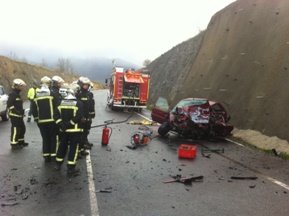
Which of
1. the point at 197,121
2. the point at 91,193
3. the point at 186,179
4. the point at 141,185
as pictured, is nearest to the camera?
the point at 91,193

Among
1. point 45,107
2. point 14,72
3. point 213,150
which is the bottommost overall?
point 14,72

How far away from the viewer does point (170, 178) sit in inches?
373

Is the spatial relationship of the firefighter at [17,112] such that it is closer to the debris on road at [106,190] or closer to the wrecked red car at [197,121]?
the wrecked red car at [197,121]

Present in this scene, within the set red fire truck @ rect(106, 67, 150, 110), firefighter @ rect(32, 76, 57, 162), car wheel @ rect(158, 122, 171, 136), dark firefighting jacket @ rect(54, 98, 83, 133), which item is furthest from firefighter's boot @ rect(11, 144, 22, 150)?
red fire truck @ rect(106, 67, 150, 110)

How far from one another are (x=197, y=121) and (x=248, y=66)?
23.8ft

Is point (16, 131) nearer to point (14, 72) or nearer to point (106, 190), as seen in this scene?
point (106, 190)

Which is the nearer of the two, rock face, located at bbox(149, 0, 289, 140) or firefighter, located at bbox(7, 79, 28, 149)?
firefighter, located at bbox(7, 79, 28, 149)

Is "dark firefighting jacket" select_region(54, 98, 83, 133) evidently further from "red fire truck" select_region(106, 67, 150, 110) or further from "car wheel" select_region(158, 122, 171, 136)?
"red fire truck" select_region(106, 67, 150, 110)

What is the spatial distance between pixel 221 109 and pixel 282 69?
3.68m

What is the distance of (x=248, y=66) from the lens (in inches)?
875

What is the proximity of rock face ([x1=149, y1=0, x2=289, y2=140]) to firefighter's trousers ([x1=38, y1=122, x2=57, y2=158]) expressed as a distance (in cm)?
825

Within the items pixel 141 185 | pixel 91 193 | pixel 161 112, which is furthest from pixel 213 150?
pixel 91 193

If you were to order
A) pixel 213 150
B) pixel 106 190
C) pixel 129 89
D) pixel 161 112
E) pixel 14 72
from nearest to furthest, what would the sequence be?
pixel 106 190, pixel 213 150, pixel 161 112, pixel 129 89, pixel 14 72

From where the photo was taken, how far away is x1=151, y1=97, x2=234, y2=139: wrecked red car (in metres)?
16.3
